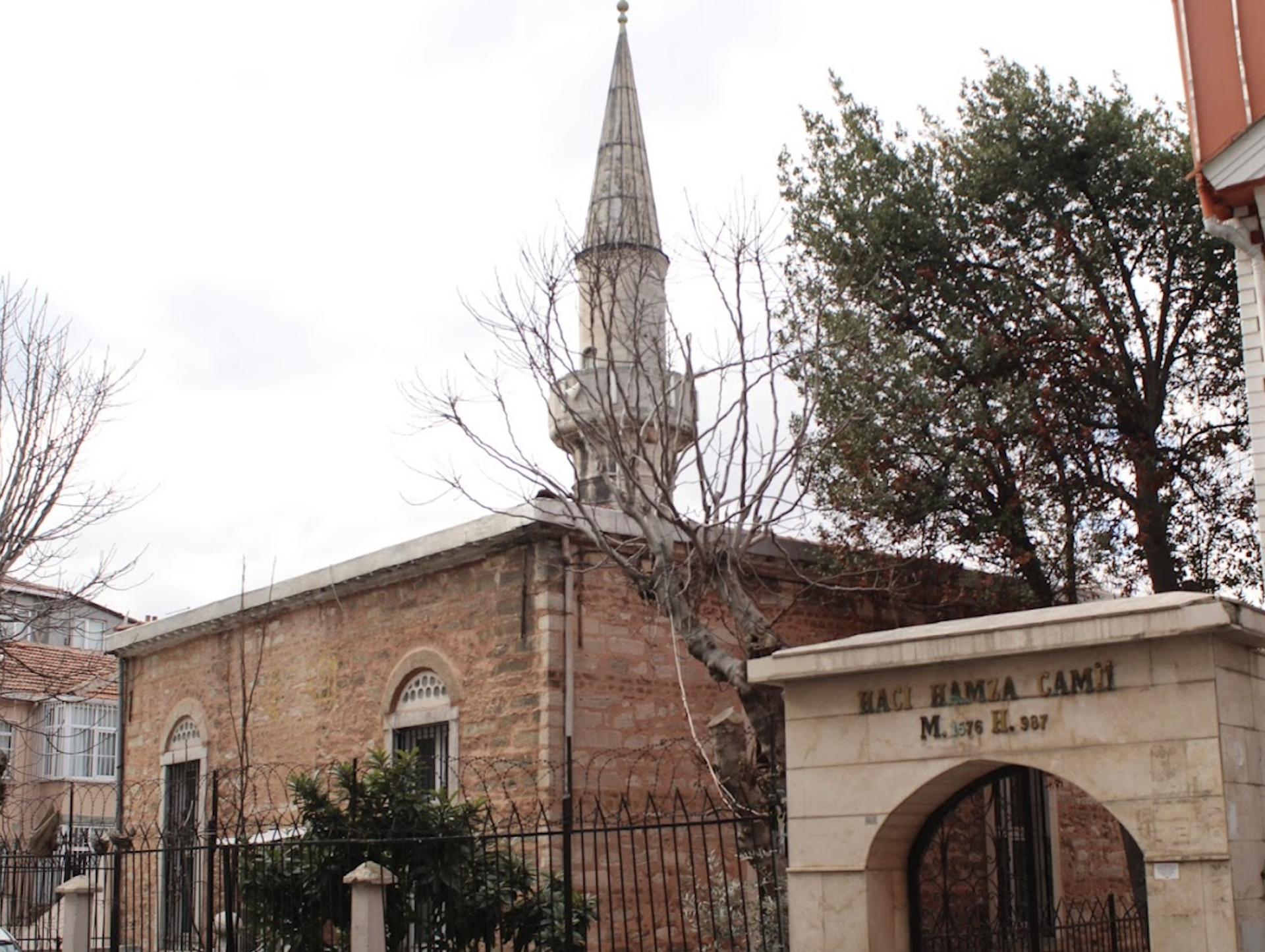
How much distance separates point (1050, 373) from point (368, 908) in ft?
29.7

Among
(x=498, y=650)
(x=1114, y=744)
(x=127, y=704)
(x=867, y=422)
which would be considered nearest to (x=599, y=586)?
(x=498, y=650)

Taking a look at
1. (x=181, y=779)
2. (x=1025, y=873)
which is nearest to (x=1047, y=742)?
(x=1025, y=873)

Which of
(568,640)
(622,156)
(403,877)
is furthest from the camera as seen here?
(622,156)

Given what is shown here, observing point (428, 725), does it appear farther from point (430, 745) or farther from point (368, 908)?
point (368, 908)

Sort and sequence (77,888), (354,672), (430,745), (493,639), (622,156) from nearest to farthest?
(77,888)
(493,639)
(430,745)
(354,672)
(622,156)

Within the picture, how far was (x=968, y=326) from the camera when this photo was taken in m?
15.0

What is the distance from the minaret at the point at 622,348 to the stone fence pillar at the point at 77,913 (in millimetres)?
5152

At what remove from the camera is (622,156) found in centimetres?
2078

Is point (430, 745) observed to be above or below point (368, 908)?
above

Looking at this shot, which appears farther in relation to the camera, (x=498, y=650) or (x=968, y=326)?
(x=968, y=326)

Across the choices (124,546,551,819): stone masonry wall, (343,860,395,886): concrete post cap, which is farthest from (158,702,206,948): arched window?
(343,860,395,886): concrete post cap

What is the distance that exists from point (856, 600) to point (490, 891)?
25.2 feet

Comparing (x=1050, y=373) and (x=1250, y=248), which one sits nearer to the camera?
(x=1250, y=248)

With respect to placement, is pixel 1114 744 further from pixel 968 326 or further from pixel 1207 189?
pixel 968 326
